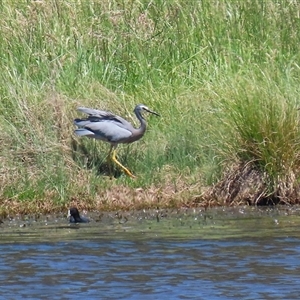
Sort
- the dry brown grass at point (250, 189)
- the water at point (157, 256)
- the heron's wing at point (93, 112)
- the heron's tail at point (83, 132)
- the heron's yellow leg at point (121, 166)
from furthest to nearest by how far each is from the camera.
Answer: the heron's wing at point (93, 112), the heron's yellow leg at point (121, 166), the heron's tail at point (83, 132), the dry brown grass at point (250, 189), the water at point (157, 256)

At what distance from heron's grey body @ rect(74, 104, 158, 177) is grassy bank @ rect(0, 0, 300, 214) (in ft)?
0.93

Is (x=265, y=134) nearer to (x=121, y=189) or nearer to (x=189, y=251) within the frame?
(x=121, y=189)

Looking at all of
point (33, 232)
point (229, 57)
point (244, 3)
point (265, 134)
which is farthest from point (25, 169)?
point (244, 3)

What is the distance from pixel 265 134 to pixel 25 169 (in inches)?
108

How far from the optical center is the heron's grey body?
12.3 m

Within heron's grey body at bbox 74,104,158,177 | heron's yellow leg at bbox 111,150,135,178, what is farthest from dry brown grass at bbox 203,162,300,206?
heron's grey body at bbox 74,104,158,177

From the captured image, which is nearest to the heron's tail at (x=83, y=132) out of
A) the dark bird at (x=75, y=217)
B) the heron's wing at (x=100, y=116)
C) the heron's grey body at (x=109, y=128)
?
the heron's grey body at (x=109, y=128)

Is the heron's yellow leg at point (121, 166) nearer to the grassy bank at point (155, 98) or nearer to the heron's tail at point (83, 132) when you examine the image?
the grassy bank at point (155, 98)

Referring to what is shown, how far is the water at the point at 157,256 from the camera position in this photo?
805 centimetres

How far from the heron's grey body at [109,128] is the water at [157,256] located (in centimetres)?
124

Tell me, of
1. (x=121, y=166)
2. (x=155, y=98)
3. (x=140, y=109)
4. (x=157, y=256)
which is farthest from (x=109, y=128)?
(x=157, y=256)

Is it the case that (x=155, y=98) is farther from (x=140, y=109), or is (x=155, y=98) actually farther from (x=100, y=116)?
(x=100, y=116)

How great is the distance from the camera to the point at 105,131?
40.4 feet

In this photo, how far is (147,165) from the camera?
12477 millimetres
